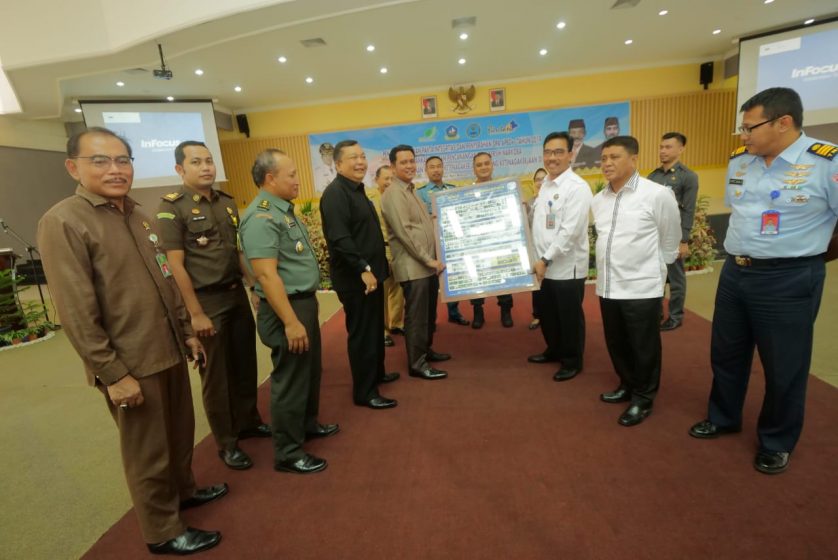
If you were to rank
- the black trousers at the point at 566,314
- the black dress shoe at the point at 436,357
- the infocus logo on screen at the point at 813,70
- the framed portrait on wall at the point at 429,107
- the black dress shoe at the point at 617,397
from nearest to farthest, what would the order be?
1. the black dress shoe at the point at 617,397
2. the black trousers at the point at 566,314
3. the black dress shoe at the point at 436,357
4. the infocus logo on screen at the point at 813,70
5. the framed portrait on wall at the point at 429,107

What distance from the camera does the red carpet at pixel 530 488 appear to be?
158cm

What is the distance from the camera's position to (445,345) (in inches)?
151

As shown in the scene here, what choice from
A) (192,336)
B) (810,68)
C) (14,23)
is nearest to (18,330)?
(14,23)

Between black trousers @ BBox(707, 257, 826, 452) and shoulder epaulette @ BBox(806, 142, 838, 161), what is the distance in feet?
1.39

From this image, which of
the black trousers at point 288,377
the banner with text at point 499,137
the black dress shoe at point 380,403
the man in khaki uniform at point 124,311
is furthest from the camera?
the banner with text at point 499,137

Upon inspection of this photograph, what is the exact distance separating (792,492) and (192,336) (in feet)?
8.67

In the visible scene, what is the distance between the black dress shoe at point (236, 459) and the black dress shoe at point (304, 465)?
18 cm

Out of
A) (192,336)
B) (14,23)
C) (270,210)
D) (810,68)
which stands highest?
(14,23)

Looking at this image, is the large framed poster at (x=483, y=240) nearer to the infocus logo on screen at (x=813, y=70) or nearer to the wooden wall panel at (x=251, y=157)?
the wooden wall panel at (x=251, y=157)

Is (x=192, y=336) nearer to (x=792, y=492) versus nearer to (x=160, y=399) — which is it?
(x=160, y=399)

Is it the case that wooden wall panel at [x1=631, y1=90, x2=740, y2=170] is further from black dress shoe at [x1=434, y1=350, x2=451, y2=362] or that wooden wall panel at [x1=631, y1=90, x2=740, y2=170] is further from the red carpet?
black dress shoe at [x1=434, y1=350, x2=451, y2=362]

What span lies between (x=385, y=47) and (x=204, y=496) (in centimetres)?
612

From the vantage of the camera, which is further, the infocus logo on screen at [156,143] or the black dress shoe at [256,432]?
the infocus logo on screen at [156,143]

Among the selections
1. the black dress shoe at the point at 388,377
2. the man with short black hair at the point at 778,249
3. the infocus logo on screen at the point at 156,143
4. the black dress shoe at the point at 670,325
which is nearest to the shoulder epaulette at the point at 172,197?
the black dress shoe at the point at 388,377
